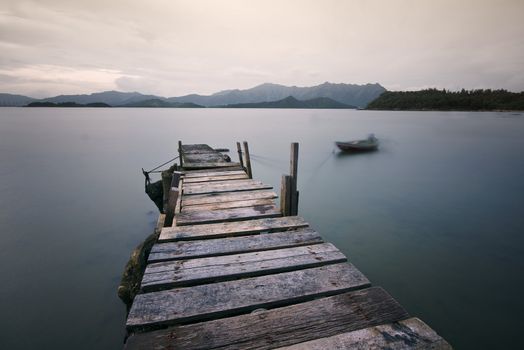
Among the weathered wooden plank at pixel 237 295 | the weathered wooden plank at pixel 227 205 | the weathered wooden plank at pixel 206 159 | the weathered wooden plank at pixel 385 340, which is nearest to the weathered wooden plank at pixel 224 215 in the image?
the weathered wooden plank at pixel 227 205

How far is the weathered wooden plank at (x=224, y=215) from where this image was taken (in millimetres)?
5702

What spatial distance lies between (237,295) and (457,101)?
186 meters

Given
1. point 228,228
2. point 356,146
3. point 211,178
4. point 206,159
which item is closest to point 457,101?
point 356,146

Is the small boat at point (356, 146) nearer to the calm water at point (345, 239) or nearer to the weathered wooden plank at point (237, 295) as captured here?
the calm water at point (345, 239)

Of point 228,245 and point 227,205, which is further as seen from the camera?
point 227,205

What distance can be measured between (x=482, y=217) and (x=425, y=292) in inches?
285

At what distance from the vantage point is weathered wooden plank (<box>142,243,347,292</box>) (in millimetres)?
3592

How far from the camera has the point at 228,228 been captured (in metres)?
5.32

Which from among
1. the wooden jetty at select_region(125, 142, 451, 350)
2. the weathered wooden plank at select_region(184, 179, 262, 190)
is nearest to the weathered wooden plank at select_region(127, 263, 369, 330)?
the wooden jetty at select_region(125, 142, 451, 350)

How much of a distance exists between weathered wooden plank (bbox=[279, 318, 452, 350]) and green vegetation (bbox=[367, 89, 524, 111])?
18010 cm

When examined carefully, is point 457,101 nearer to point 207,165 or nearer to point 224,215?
point 207,165

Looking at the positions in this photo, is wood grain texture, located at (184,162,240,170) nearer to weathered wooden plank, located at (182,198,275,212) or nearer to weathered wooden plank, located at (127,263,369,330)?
weathered wooden plank, located at (182,198,275,212)

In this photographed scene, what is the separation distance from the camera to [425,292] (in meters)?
7.39

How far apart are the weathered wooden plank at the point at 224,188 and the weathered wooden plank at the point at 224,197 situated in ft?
0.94
